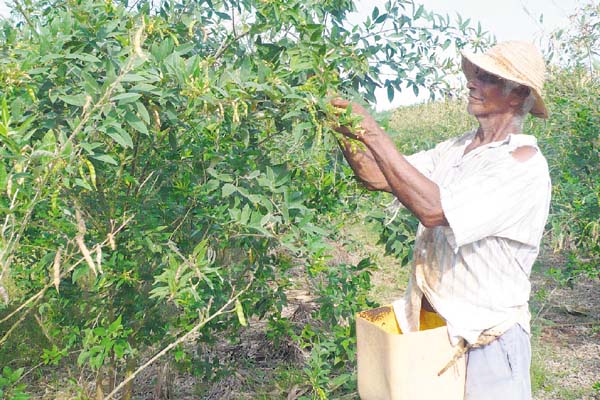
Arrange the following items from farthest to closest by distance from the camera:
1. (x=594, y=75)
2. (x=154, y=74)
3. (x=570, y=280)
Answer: (x=594, y=75)
(x=570, y=280)
(x=154, y=74)

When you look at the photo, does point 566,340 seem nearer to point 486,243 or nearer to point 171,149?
point 486,243

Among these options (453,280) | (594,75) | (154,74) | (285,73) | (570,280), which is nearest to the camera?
(154,74)

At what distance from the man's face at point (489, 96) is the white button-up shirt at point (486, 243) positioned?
4.6 inches

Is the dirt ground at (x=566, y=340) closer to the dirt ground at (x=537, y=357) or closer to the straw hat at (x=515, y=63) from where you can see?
the dirt ground at (x=537, y=357)

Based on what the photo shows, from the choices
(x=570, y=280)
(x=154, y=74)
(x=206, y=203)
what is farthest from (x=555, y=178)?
(x=154, y=74)

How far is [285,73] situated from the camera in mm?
1753

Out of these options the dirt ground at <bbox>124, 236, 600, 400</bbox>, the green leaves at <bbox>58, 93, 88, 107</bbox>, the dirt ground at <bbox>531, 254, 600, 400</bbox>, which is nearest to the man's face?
the green leaves at <bbox>58, 93, 88, 107</bbox>

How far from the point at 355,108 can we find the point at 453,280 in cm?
51

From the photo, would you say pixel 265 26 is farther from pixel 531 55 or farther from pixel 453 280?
pixel 453 280

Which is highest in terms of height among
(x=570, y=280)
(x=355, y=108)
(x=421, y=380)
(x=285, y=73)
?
(x=285, y=73)

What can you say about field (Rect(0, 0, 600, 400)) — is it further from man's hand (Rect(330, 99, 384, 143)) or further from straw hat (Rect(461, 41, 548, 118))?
straw hat (Rect(461, 41, 548, 118))

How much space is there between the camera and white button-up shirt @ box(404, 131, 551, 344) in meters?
1.74

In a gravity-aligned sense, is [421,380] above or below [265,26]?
below

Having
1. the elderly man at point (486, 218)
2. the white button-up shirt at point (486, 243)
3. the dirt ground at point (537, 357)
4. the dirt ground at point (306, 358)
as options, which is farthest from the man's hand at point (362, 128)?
the dirt ground at point (537, 357)
